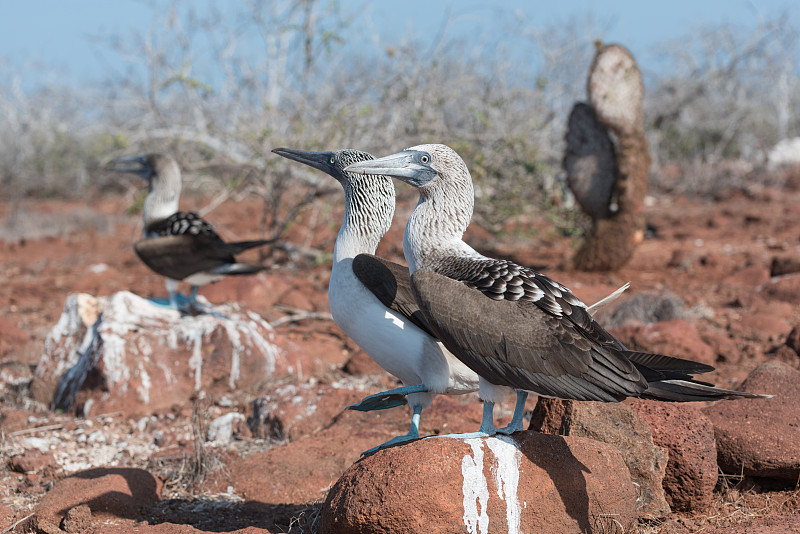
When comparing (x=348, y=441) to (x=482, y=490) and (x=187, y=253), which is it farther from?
(x=187, y=253)

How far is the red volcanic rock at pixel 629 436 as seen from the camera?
3.28 metres

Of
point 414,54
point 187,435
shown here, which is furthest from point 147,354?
point 414,54

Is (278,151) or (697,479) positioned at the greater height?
(278,151)

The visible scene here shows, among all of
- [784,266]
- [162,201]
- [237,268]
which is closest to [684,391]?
[237,268]

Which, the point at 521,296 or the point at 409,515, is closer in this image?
the point at 409,515

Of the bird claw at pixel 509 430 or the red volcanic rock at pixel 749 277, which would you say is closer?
the bird claw at pixel 509 430

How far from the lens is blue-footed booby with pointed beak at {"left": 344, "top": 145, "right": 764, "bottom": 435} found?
106 inches

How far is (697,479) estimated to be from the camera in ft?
11.0

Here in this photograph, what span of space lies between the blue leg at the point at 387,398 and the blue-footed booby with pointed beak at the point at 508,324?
0.31 metres

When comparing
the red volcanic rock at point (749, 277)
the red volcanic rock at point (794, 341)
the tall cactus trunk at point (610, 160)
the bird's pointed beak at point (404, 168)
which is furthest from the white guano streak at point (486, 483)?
the tall cactus trunk at point (610, 160)

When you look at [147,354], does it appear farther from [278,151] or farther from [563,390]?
[563,390]

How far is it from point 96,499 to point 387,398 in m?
1.39

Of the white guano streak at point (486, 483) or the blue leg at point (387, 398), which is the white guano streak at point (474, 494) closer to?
the white guano streak at point (486, 483)

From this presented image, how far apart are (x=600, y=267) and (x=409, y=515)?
7.24m
